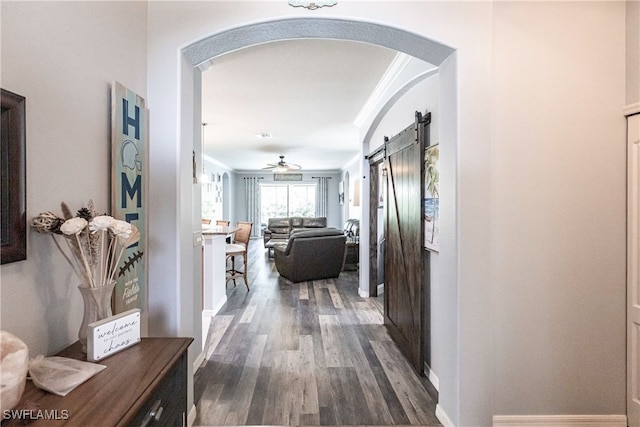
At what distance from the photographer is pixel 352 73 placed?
128 inches

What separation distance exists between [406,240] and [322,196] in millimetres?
9403

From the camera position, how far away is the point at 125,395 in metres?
0.95

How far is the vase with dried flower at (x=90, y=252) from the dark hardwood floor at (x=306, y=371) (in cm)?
125

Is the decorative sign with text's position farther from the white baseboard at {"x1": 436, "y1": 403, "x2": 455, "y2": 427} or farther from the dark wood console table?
the white baseboard at {"x1": 436, "y1": 403, "x2": 455, "y2": 427}

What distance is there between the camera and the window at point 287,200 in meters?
12.3

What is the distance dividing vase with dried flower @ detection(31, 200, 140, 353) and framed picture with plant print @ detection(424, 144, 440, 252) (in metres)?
1.95

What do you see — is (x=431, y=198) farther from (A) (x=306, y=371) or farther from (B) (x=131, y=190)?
(B) (x=131, y=190)

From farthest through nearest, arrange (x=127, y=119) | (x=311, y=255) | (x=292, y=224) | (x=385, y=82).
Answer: (x=292, y=224), (x=311, y=255), (x=385, y=82), (x=127, y=119)

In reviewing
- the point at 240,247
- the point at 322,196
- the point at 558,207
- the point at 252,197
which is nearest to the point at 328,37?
the point at 558,207

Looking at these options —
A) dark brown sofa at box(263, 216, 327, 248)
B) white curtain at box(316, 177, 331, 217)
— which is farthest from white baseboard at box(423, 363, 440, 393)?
white curtain at box(316, 177, 331, 217)

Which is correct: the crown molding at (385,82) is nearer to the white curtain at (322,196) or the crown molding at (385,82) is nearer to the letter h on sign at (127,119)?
the letter h on sign at (127,119)

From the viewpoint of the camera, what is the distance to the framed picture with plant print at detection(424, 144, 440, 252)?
2371 mm

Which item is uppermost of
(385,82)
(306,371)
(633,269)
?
(385,82)

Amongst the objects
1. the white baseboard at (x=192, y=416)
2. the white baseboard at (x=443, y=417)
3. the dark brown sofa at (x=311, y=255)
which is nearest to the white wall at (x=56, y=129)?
the white baseboard at (x=192, y=416)
